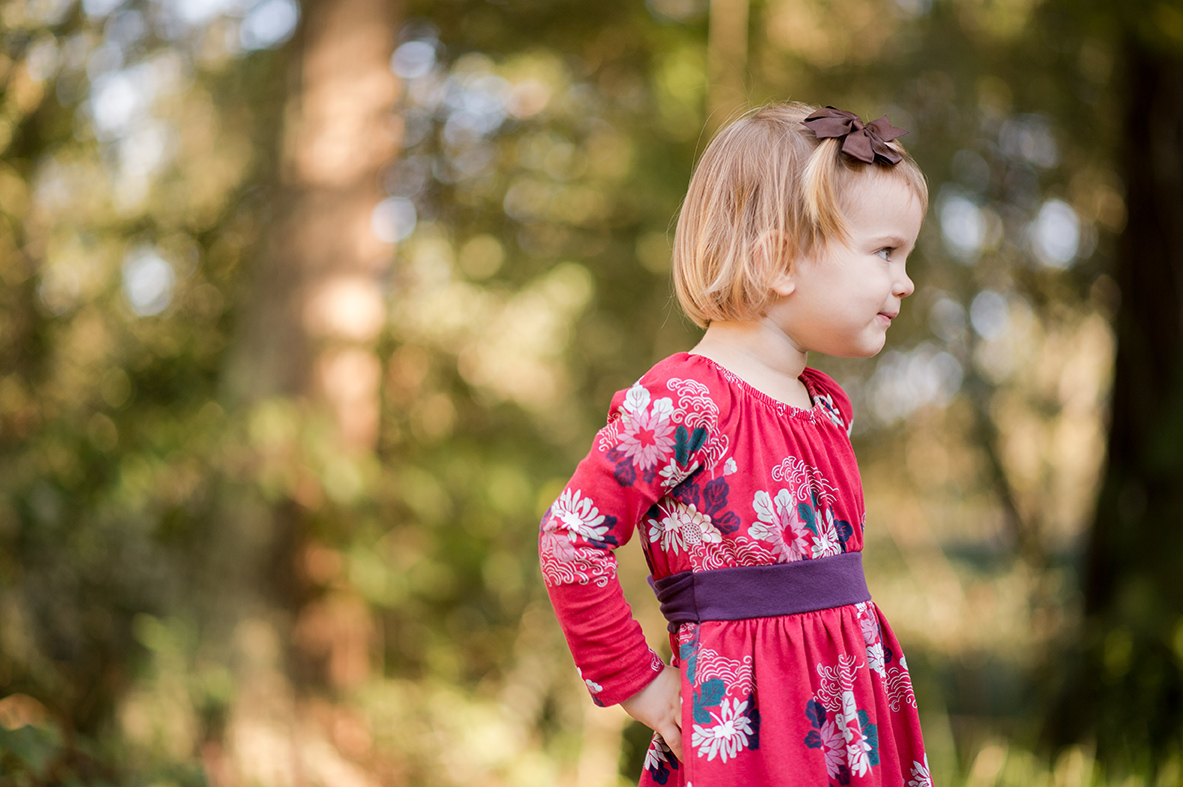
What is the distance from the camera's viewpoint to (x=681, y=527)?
1252 millimetres

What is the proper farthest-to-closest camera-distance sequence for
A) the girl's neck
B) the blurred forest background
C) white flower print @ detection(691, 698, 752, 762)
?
the blurred forest background < the girl's neck < white flower print @ detection(691, 698, 752, 762)

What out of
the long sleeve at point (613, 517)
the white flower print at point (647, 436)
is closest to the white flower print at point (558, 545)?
the long sleeve at point (613, 517)

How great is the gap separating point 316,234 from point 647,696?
289 cm

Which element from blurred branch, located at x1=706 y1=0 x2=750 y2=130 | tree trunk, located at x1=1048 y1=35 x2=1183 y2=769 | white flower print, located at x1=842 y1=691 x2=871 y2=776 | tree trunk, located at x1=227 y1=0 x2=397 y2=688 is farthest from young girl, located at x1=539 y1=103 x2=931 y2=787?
tree trunk, located at x1=1048 y1=35 x2=1183 y2=769

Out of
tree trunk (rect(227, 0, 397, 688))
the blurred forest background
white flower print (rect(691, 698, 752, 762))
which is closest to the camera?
white flower print (rect(691, 698, 752, 762))

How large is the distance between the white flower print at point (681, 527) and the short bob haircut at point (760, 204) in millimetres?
265

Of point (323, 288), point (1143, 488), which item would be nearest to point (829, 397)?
point (323, 288)

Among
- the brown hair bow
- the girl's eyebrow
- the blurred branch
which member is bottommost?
the girl's eyebrow

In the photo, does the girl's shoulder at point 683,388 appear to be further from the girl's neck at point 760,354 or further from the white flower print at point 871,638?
the white flower print at point 871,638

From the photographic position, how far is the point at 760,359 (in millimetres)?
1302

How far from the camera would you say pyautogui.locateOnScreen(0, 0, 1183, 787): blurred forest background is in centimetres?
346

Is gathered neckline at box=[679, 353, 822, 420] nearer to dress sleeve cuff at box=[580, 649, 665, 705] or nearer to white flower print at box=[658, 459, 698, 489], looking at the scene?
white flower print at box=[658, 459, 698, 489]

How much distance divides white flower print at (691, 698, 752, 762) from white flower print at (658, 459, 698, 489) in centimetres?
27

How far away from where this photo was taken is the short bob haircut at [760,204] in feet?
4.04
